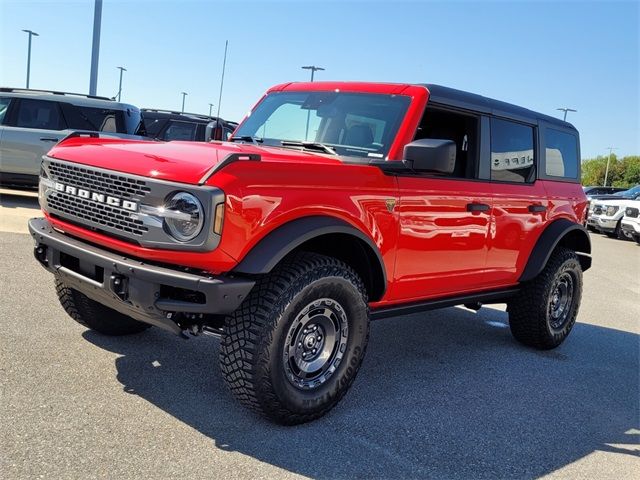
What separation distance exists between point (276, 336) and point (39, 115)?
9882 mm

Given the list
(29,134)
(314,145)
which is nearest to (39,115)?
(29,134)

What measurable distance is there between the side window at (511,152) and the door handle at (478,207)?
334mm

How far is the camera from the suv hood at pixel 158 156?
2938 mm

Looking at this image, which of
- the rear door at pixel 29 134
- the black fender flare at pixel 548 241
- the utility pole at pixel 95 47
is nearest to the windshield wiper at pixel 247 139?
the black fender flare at pixel 548 241

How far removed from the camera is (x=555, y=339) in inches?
216

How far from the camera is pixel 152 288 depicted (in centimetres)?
288

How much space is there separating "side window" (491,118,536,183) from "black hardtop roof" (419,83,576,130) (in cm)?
7

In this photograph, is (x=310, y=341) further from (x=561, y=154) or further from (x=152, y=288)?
(x=561, y=154)

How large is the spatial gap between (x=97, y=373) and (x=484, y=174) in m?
3.03

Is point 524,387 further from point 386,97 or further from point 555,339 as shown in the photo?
point 386,97

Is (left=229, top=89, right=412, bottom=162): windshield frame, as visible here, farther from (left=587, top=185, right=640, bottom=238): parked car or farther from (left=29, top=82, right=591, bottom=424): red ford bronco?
(left=587, top=185, right=640, bottom=238): parked car

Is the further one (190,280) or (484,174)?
(484,174)

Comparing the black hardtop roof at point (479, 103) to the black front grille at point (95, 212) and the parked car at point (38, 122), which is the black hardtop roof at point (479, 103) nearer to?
the black front grille at point (95, 212)

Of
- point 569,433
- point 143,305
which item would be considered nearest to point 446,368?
point 569,433
